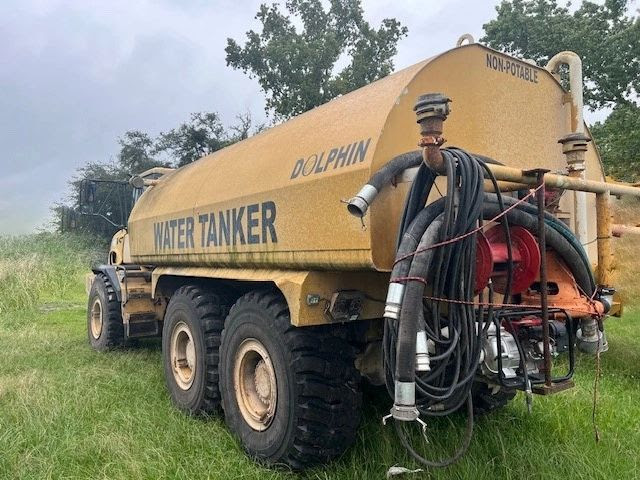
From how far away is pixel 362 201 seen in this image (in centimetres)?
250

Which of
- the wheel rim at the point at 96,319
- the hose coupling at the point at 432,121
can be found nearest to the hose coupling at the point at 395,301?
the hose coupling at the point at 432,121

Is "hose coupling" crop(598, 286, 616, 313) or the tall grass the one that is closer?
"hose coupling" crop(598, 286, 616, 313)

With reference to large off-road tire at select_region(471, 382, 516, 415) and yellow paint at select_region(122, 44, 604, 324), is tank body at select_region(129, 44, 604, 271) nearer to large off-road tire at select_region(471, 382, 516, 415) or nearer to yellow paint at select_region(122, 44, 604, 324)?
yellow paint at select_region(122, 44, 604, 324)

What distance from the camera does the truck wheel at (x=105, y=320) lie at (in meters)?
7.17

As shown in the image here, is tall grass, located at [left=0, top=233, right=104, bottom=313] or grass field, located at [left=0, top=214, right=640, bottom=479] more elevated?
tall grass, located at [left=0, top=233, right=104, bottom=313]

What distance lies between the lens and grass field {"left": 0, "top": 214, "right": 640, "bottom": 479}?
3355mm

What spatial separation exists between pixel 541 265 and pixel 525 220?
0.90 ft

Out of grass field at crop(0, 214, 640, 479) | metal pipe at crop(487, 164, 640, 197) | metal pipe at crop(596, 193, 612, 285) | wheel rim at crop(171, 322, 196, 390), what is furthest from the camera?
wheel rim at crop(171, 322, 196, 390)

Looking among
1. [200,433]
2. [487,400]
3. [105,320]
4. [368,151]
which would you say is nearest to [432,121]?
[368,151]

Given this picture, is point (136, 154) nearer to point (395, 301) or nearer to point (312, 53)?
point (312, 53)

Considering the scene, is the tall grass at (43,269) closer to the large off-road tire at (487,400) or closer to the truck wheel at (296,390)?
the truck wheel at (296,390)

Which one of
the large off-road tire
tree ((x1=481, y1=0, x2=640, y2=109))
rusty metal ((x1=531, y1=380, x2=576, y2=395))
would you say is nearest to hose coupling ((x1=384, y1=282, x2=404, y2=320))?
rusty metal ((x1=531, y1=380, x2=576, y2=395))

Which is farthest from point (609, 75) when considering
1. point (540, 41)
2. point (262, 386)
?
point (262, 386)

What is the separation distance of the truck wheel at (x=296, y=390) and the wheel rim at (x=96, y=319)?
472cm
